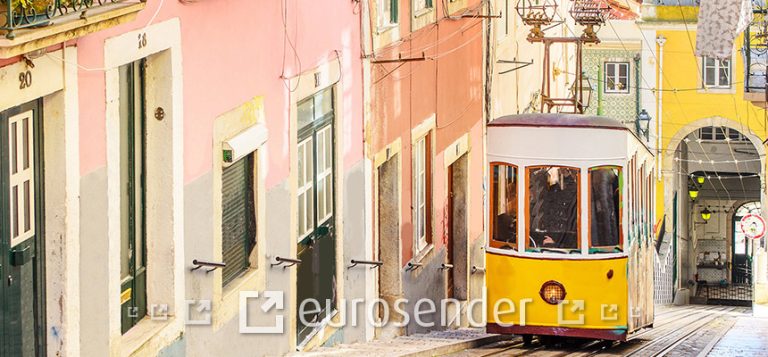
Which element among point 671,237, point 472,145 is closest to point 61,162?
point 472,145

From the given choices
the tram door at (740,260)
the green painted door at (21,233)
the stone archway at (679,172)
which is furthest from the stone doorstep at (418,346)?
the tram door at (740,260)

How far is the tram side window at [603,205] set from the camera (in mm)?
13273

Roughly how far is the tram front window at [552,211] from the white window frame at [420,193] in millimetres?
1969

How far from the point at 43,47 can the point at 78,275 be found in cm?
126

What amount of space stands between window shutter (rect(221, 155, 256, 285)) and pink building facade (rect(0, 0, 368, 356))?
0.05 feet

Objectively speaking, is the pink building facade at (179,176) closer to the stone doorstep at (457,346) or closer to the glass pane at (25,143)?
the glass pane at (25,143)

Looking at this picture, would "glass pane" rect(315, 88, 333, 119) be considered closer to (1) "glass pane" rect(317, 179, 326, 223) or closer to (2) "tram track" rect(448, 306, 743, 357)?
(1) "glass pane" rect(317, 179, 326, 223)

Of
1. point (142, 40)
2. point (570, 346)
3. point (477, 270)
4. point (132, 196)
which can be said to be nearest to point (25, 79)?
point (142, 40)

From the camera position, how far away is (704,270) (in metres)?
42.7

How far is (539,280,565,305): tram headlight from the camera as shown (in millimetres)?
13391

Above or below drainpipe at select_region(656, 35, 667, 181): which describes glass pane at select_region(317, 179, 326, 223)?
below

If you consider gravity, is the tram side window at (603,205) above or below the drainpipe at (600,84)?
below

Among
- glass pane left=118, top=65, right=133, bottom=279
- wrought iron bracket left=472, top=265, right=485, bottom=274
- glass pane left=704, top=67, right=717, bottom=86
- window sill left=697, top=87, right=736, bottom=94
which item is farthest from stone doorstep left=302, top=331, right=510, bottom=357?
glass pane left=704, top=67, right=717, bottom=86

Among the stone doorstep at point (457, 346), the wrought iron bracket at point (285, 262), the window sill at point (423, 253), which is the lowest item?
the stone doorstep at point (457, 346)
